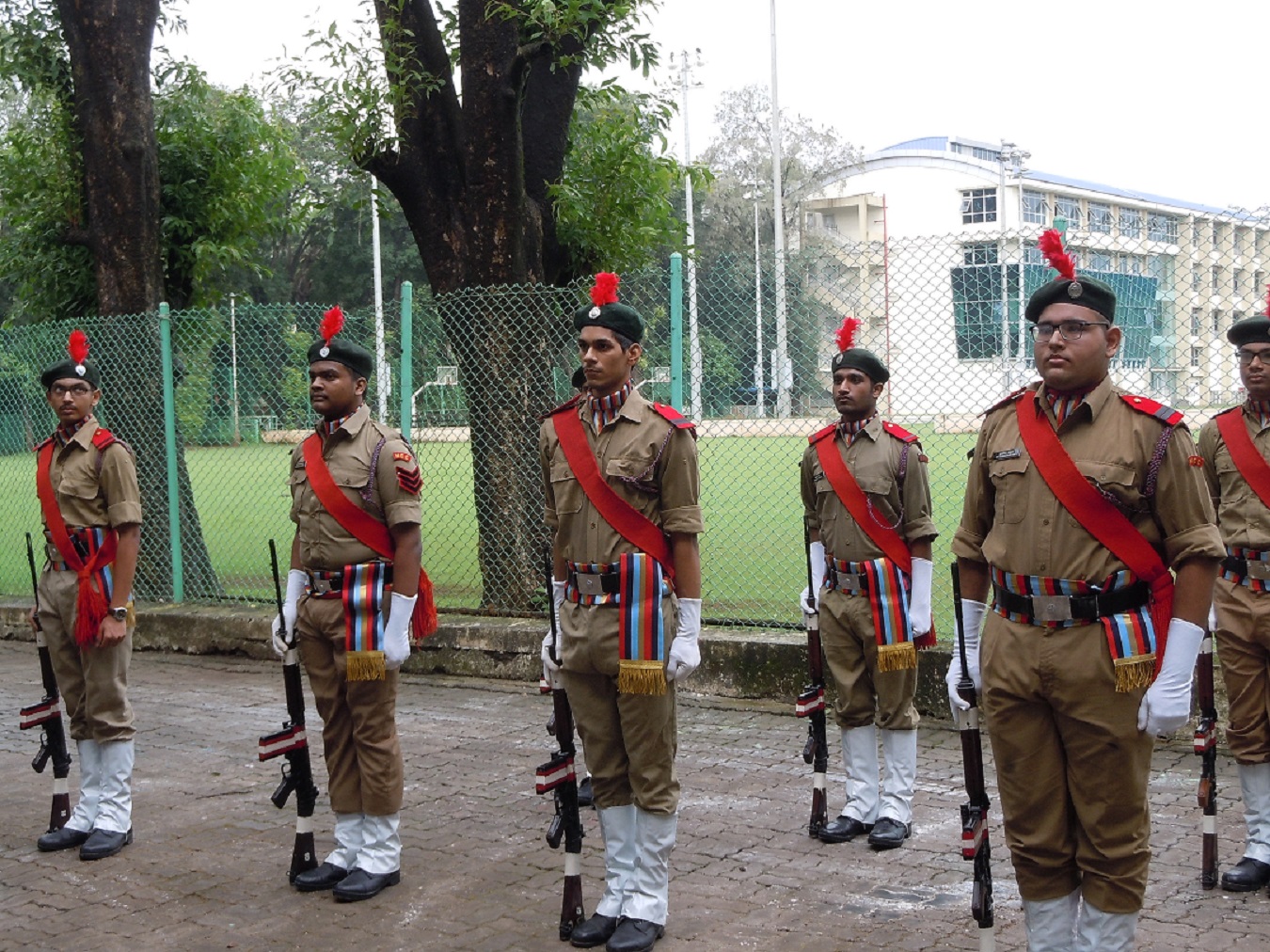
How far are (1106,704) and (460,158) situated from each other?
7796mm

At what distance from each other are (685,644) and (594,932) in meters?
1.10

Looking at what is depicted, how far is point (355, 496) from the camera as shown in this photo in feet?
18.7

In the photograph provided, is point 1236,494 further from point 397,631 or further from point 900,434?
point 397,631

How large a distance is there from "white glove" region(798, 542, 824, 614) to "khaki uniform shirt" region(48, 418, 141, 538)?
313cm

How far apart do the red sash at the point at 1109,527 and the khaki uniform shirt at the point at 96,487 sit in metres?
4.19

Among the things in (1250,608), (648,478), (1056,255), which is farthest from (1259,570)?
(648,478)

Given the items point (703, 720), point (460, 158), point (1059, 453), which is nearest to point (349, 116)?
point (460, 158)

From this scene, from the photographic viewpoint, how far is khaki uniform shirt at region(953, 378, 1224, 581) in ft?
13.3

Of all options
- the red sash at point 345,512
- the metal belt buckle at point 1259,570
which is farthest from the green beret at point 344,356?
the metal belt buckle at point 1259,570

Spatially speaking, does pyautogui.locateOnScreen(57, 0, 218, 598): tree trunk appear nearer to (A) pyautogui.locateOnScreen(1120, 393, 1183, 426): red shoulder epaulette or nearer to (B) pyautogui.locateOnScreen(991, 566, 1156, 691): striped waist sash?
(B) pyautogui.locateOnScreen(991, 566, 1156, 691): striped waist sash

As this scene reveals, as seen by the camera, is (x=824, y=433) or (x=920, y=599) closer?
(x=920, y=599)

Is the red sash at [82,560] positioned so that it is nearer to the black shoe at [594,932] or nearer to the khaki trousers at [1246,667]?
the black shoe at [594,932]

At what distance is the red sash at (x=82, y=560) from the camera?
6328 millimetres

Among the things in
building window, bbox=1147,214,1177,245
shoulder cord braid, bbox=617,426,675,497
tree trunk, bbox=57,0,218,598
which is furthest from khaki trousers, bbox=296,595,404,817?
tree trunk, bbox=57,0,218,598
